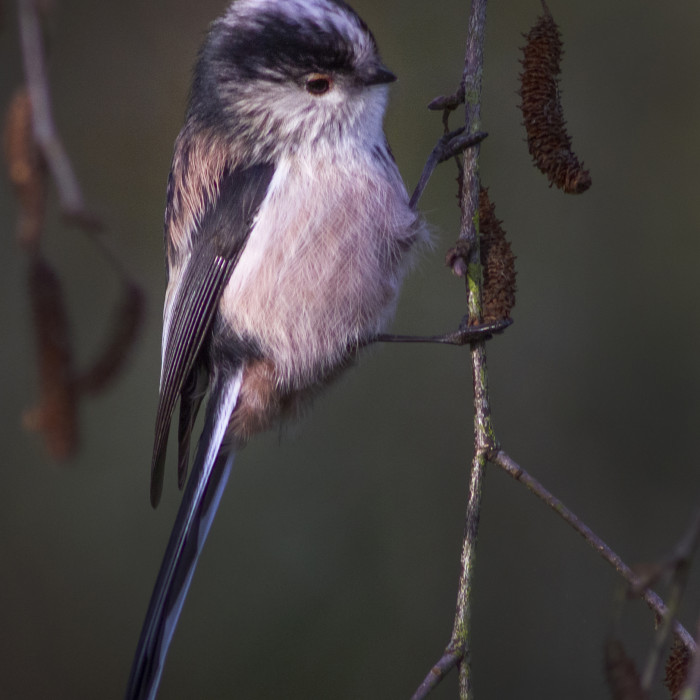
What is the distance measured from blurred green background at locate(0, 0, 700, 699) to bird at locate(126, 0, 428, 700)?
87 centimetres

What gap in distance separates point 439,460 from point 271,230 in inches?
52.4

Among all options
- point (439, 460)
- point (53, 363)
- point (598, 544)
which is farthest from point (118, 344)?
point (439, 460)

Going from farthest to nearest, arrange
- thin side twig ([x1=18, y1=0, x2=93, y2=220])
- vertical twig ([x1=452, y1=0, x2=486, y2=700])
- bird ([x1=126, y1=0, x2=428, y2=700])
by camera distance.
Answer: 1. bird ([x1=126, y1=0, x2=428, y2=700])
2. vertical twig ([x1=452, y1=0, x2=486, y2=700])
3. thin side twig ([x1=18, y1=0, x2=93, y2=220])

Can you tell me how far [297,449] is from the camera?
3189mm

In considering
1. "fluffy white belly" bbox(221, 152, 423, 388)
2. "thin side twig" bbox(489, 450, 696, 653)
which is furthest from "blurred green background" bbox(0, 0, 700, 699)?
"thin side twig" bbox(489, 450, 696, 653)

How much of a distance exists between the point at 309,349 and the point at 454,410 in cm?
109

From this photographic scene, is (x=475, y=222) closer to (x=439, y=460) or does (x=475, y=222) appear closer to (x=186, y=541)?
(x=186, y=541)

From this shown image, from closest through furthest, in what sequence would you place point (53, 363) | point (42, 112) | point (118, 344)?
1. point (42, 112)
2. point (53, 363)
3. point (118, 344)

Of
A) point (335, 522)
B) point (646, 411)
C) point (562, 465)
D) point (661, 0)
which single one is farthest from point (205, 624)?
point (661, 0)

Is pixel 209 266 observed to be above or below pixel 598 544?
above

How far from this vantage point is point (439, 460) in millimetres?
3096

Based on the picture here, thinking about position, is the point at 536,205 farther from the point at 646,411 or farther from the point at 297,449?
the point at 297,449

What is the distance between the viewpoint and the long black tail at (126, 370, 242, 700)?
182cm

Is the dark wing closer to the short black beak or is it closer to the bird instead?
the bird
